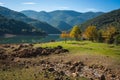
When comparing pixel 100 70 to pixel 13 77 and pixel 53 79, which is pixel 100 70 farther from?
pixel 13 77

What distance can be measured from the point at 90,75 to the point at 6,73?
17.6m

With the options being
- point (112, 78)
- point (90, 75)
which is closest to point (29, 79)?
point (90, 75)

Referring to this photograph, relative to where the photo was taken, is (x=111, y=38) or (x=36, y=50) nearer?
(x=36, y=50)

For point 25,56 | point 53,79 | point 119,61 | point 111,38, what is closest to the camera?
point 53,79

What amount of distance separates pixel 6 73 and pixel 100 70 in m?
20.6

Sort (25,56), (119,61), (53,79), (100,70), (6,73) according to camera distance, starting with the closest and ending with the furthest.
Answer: (53,79) → (6,73) → (100,70) → (119,61) → (25,56)

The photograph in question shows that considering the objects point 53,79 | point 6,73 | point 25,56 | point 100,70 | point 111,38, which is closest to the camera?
point 53,79

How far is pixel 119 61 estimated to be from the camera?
57.0 m

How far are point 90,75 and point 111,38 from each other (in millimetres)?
68685

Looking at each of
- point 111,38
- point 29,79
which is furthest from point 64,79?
point 111,38

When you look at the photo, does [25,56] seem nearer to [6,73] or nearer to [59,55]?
[59,55]

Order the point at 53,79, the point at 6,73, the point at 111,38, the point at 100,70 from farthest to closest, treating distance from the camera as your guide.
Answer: the point at 111,38
the point at 100,70
the point at 6,73
the point at 53,79

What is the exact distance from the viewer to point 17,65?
59.7m

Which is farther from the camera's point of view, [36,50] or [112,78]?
[36,50]
